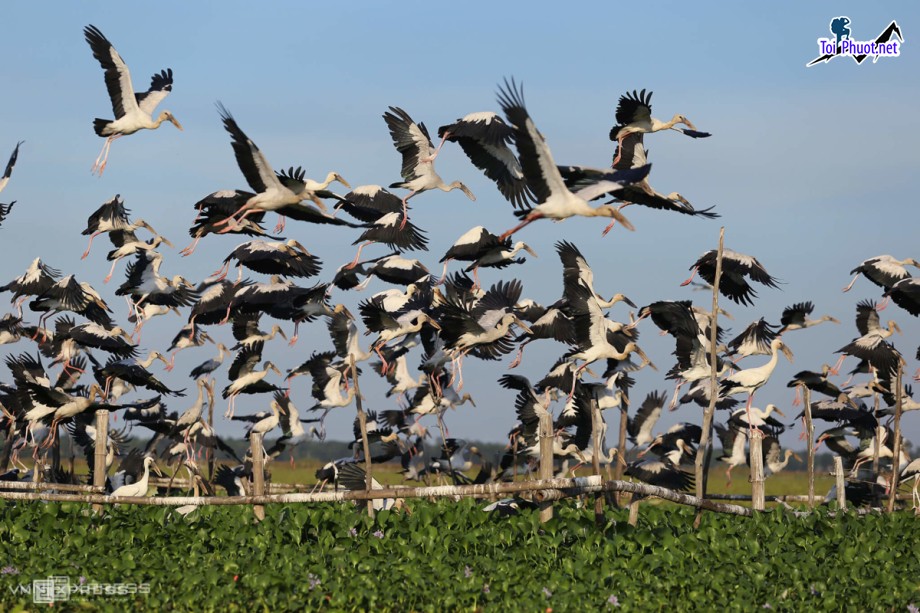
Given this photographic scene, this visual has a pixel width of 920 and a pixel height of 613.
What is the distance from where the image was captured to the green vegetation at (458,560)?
8.70 meters

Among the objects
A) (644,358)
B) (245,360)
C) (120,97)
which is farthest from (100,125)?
(644,358)

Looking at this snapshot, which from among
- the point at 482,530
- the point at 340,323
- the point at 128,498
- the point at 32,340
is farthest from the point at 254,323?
the point at 482,530

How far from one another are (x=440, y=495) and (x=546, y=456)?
41.9 inches

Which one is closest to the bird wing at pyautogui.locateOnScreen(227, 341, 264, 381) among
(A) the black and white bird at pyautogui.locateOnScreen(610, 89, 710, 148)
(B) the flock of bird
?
(B) the flock of bird

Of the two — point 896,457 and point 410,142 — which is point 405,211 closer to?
point 410,142

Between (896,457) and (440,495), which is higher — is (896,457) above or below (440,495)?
above

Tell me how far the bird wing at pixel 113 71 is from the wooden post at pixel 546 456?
8.24m

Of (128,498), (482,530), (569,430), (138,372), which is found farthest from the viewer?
(569,430)

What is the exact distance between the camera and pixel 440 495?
10844mm

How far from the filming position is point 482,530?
1038 cm

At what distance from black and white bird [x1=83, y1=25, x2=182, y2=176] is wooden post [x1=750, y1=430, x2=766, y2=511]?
9.23m

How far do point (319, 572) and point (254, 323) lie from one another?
9128 millimetres

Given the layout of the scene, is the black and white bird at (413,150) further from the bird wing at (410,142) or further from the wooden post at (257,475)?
the wooden post at (257,475)

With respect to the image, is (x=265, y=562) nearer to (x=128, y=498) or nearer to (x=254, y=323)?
(x=128, y=498)
